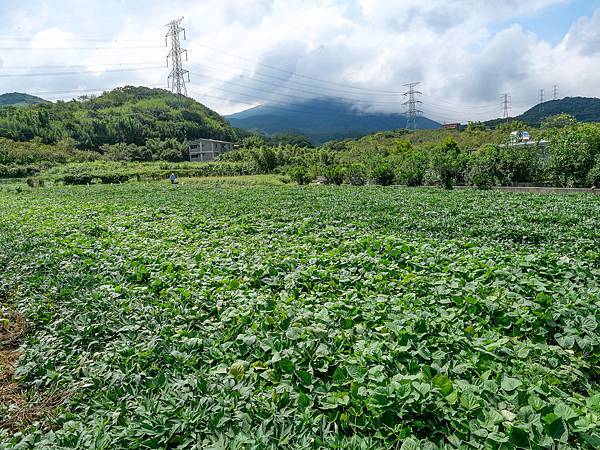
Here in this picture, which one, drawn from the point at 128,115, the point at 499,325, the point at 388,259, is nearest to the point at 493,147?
the point at 388,259

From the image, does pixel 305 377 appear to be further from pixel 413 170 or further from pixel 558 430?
pixel 413 170

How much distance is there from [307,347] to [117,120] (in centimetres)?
8562

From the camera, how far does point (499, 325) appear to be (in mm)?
3227

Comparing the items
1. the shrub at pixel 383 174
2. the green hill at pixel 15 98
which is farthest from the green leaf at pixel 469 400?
the green hill at pixel 15 98

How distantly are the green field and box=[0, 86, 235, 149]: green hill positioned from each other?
72052mm

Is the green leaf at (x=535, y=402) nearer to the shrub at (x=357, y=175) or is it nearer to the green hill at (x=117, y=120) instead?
the shrub at (x=357, y=175)

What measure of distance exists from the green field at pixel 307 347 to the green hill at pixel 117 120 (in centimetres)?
7205

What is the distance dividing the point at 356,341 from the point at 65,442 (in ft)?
6.53

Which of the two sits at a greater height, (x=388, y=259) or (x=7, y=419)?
(x=388, y=259)

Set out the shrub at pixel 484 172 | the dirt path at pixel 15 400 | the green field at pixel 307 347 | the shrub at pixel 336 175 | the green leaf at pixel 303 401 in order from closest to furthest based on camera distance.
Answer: the green field at pixel 307 347 < the green leaf at pixel 303 401 < the dirt path at pixel 15 400 < the shrub at pixel 484 172 < the shrub at pixel 336 175

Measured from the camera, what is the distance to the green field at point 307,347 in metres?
2.10

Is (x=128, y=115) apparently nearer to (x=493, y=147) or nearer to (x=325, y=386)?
(x=493, y=147)

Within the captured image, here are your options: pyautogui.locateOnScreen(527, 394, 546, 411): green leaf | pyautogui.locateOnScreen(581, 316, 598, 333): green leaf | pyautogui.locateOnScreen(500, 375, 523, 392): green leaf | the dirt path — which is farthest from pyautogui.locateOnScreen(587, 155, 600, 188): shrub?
the dirt path

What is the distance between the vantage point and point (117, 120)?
76.4 meters
